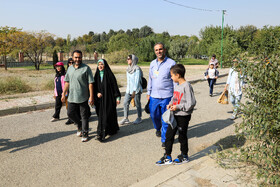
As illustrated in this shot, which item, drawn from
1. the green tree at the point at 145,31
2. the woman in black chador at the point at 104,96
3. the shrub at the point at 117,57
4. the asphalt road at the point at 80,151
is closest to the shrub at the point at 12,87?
the asphalt road at the point at 80,151

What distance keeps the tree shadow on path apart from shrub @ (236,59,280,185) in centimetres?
394

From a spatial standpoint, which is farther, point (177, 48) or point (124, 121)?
point (177, 48)

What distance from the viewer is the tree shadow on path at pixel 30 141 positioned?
15.3 feet

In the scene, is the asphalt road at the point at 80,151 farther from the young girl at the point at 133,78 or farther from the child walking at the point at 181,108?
the young girl at the point at 133,78

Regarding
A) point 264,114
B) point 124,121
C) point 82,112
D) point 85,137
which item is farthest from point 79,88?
point 264,114

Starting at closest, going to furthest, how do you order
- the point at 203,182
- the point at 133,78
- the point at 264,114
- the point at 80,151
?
the point at 264,114 < the point at 203,182 < the point at 80,151 < the point at 133,78

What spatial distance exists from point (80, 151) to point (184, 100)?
2181mm

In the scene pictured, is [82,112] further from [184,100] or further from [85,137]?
[184,100]

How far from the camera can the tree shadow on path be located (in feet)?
15.3

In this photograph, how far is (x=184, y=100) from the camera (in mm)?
3684

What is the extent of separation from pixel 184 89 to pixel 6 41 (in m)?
29.0

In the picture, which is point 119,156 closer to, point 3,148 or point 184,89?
point 184,89

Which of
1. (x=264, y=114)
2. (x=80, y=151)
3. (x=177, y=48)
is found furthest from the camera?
(x=177, y=48)

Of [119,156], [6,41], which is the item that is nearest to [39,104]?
[119,156]
